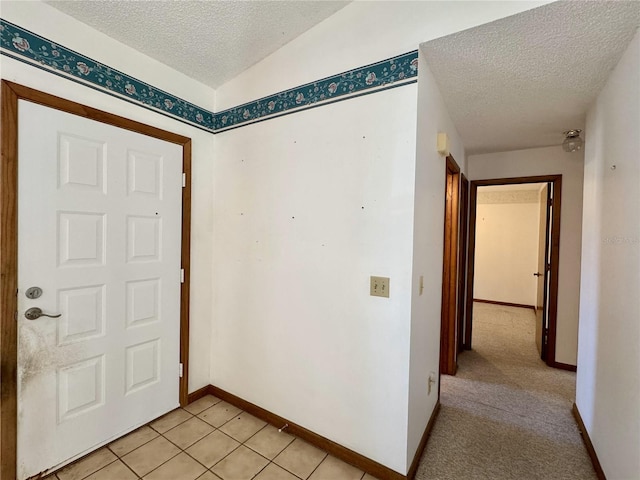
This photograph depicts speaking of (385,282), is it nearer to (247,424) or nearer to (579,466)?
(247,424)

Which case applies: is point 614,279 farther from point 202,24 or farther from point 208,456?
point 202,24

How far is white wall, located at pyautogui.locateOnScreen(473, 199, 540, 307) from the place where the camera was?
5.70 m

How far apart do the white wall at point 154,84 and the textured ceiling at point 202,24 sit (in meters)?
0.08

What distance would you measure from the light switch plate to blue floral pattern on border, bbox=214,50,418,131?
106cm

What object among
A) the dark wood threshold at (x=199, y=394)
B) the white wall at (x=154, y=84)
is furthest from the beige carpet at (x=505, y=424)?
the white wall at (x=154, y=84)

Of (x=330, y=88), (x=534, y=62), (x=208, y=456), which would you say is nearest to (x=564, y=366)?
(x=534, y=62)

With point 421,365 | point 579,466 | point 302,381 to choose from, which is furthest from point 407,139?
point 579,466

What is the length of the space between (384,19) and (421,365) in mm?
2016

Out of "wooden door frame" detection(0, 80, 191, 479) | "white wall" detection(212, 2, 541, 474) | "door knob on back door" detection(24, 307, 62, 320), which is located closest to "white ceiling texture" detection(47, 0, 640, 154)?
"white wall" detection(212, 2, 541, 474)

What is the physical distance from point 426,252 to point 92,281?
80.2 inches

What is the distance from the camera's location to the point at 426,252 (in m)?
1.80

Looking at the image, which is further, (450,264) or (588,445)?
(450,264)

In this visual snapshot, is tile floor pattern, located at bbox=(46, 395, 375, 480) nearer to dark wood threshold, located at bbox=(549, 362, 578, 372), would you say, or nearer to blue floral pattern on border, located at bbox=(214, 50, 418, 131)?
blue floral pattern on border, located at bbox=(214, 50, 418, 131)

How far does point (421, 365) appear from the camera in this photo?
180cm
